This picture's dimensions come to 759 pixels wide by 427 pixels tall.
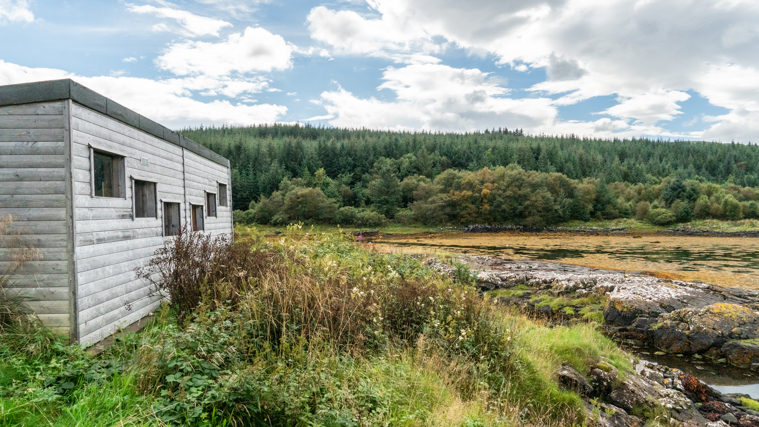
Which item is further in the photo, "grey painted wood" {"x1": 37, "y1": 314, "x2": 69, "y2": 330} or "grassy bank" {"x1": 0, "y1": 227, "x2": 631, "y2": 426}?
"grey painted wood" {"x1": 37, "y1": 314, "x2": 69, "y2": 330}

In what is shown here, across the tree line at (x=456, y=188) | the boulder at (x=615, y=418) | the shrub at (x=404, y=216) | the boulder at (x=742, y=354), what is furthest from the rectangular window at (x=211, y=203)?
the shrub at (x=404, y=216)

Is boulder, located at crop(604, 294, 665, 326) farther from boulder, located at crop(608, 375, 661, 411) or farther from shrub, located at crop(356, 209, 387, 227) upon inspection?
shrub, located at crop(356, 209, 387, 227)

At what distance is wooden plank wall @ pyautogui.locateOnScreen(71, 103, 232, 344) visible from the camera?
5.80 meters

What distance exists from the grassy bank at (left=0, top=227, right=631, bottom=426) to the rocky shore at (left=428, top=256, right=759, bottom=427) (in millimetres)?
705

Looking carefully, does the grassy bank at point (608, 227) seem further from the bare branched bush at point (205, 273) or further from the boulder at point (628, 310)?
the bare branched bush at point (205, 273)

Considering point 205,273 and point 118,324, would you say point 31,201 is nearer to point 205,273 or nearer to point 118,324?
point 118,324

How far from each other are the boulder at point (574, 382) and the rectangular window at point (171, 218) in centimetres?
857

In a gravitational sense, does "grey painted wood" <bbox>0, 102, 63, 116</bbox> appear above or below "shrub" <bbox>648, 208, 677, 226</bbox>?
above

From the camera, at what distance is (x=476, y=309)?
254 inches

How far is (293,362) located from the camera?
4152 millimetres

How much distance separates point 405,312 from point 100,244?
488cm

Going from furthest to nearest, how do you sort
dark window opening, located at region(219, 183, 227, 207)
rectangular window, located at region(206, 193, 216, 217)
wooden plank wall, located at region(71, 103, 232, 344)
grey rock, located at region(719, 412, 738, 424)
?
dark window opening, located at region(219, 183, 227, 207)
rectangular window, located at region(206, 193, 216, 217)
grey rock, located at region(719, 412, 738, 424)
wooden plank wall, located at region(71, 103, 232, 344)

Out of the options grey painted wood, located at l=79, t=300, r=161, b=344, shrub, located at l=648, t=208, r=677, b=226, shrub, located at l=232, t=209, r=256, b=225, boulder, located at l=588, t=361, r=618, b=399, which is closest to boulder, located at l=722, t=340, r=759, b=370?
boulder, located at l=588, t=361, r=618, b=399

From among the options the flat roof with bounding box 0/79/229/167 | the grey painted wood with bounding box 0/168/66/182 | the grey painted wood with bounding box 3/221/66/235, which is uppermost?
the flat roof with bounding box 0/79/229/167
